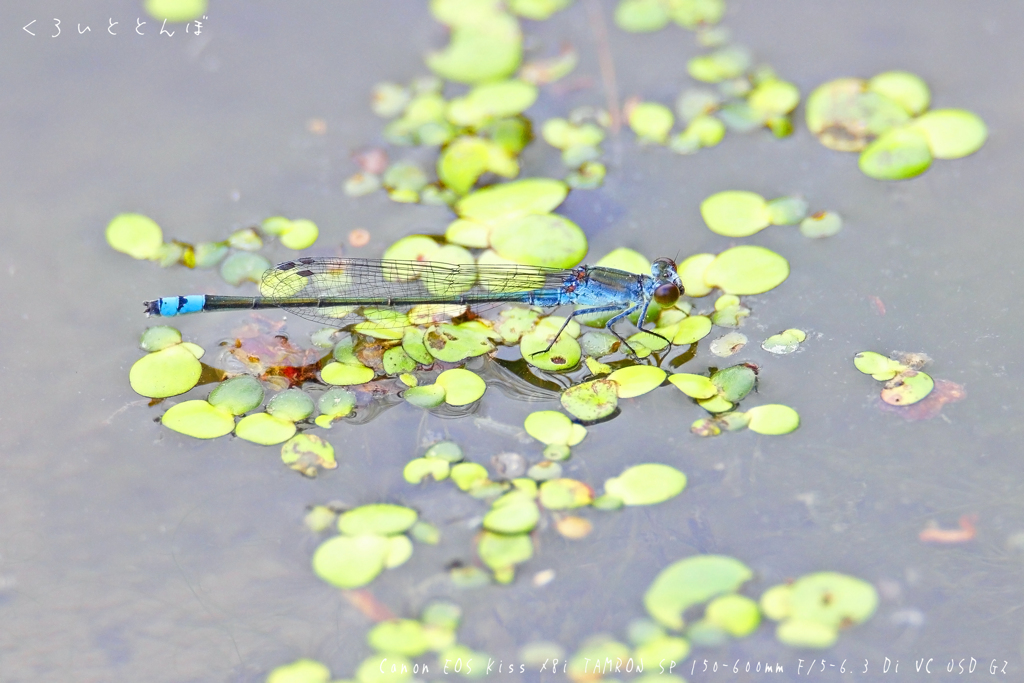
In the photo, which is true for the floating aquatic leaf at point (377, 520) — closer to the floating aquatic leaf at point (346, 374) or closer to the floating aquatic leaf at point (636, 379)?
the floating aquatic leaf at point (346, 374)

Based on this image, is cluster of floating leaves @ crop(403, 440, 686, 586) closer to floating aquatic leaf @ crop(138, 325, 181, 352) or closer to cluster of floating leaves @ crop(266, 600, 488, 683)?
cluster of floating leaves @ crop(266, 600, 488, 683)

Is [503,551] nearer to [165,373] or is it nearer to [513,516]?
[513,516]

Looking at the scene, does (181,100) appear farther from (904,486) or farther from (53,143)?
(904,486)

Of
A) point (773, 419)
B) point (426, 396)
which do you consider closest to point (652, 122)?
point (773, 419)

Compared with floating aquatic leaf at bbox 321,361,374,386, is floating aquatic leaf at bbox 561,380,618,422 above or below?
below

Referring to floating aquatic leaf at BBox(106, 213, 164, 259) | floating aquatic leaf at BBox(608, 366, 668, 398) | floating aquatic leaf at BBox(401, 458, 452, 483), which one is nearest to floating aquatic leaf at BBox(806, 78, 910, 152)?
floating aquatic leaf at BBox(608, 366, 668, 398)

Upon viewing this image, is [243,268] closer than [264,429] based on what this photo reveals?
No

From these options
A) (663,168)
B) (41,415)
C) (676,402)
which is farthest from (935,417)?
(41,415)
